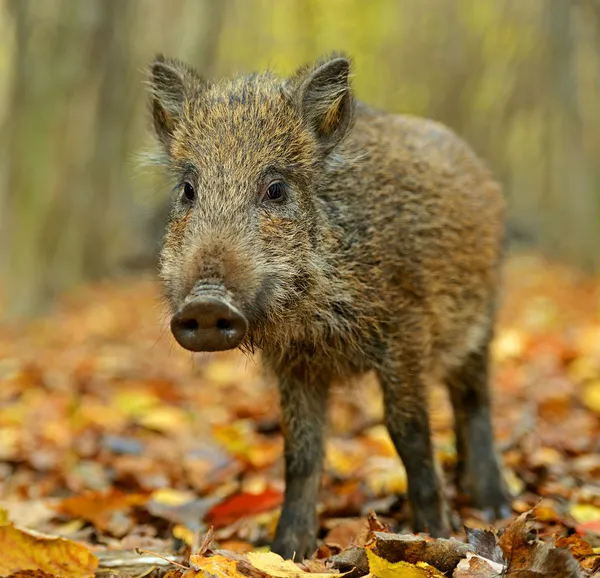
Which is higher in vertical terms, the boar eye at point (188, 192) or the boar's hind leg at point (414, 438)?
the boar eye at point (188, 192)

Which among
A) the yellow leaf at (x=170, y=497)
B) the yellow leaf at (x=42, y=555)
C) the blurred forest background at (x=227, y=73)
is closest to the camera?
the yellow leaf at (x=42, y=555)

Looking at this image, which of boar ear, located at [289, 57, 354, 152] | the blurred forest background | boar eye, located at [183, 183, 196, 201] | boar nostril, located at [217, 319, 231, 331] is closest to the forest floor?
boar eye, located at [183, 183, 196, 201]

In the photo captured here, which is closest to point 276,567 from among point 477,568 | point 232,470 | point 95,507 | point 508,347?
point 477,568

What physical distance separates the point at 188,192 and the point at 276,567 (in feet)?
6.23

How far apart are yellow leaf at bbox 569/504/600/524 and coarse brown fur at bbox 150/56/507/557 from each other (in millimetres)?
673

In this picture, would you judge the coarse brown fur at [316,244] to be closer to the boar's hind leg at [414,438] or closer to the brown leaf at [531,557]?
the boar's hind leg at [414,438]

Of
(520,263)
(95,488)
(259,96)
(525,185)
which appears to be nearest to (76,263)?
(520,263)

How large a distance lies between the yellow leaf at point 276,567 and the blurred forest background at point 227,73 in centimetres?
257

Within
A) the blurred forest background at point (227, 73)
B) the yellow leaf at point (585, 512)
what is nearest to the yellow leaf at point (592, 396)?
the yellow leaf at point (585, 512)

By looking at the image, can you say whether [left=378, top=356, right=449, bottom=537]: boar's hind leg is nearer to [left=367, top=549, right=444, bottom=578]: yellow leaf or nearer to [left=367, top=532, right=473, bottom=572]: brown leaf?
[left=367, top=532, right=473, bottom=572]: brown leaf

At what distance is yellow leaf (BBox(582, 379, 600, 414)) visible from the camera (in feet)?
24.3

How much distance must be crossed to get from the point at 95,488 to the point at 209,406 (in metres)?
2.74

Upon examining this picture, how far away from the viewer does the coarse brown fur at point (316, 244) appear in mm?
4250

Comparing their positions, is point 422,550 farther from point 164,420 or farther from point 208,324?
point 164,420
